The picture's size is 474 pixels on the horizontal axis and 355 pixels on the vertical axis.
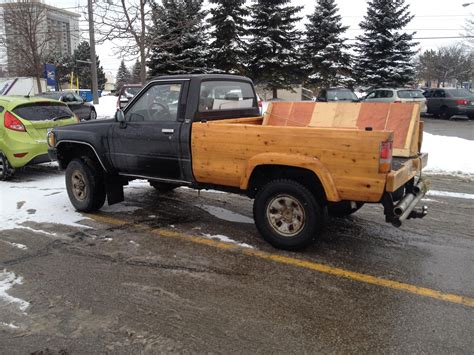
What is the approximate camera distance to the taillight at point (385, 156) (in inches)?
150

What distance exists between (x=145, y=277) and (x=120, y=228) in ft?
5.16

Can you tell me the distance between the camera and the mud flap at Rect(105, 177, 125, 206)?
19.7ft

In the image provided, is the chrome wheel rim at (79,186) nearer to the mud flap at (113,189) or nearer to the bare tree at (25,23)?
the mud flap at (113,189)

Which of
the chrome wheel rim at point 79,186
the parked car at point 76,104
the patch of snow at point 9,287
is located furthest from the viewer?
the parked car at point 76,104

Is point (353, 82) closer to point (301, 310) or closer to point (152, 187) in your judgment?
point (152, 187)

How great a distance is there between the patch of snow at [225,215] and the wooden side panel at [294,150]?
0.97 meters

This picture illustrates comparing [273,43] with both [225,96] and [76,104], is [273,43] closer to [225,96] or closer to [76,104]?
[76,104]

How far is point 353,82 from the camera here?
36.4 meters

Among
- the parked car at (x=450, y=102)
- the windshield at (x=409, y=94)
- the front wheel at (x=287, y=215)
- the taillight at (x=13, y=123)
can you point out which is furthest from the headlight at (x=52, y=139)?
the parked car at (x=450, y=102)

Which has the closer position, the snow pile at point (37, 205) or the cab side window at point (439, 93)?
the snow pile at point (37, 205)

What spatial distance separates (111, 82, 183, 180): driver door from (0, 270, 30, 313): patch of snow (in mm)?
2002

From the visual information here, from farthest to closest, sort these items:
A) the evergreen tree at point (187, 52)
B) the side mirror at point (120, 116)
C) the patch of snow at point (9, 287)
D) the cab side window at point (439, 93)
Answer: the evergreen tree at point (187, 52) → the cab side window at point (439, 93) → the side mirror at point (120, 116) → the patch of snow at point (9, 287)

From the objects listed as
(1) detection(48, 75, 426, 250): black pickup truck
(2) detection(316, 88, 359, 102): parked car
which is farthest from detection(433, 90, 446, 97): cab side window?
(1) detection(48, 75, 426, 250): black pickup truck

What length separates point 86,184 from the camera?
6.04 meters
